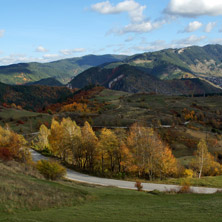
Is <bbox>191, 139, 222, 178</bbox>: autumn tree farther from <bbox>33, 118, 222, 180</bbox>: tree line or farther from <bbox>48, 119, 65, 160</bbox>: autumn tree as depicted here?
<bbox>48, 119, 65, 160</bbox>: autumn tree

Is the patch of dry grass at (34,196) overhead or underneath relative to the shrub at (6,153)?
overhead

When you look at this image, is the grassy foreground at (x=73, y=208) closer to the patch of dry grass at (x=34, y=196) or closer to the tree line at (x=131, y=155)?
the patch of dry grass at (x=34, y=196)

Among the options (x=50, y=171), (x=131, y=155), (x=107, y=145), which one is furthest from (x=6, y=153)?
(x=131, y=155)

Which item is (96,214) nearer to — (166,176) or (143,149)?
(143,149)

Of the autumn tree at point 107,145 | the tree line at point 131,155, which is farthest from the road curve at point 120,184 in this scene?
the autumn tree at point 107,145

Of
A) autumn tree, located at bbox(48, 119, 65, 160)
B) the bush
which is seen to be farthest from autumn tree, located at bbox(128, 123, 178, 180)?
autumn tree, located at bbox(48, 119, 65, 160)

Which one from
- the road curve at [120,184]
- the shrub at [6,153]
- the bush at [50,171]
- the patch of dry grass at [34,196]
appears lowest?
the road curve at [120,184]

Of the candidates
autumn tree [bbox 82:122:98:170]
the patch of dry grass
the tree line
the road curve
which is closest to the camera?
the patch of dry grass

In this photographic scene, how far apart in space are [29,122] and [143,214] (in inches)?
4702

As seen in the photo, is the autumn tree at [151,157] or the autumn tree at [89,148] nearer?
the autumn tree at [151,157]

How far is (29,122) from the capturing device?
12838 cm

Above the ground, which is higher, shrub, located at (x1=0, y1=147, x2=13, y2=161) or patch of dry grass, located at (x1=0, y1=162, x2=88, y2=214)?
patch of dry grass, located at (x1=0, y1=162, x2=88, y2=214)

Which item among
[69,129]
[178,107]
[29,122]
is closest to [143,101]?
[178,107]

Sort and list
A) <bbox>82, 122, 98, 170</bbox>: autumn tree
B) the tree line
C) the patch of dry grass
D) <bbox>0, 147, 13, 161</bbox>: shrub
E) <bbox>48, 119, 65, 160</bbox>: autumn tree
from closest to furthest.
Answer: the patch of dry grass
the tree line
<bbox>0, 147, 13, 161</bbox>: shrub
<bbox>82, 122, 98, 170</bbox>: autumn tree
<bbox>48, 119, 65, 160</bbox>: autumn tree
